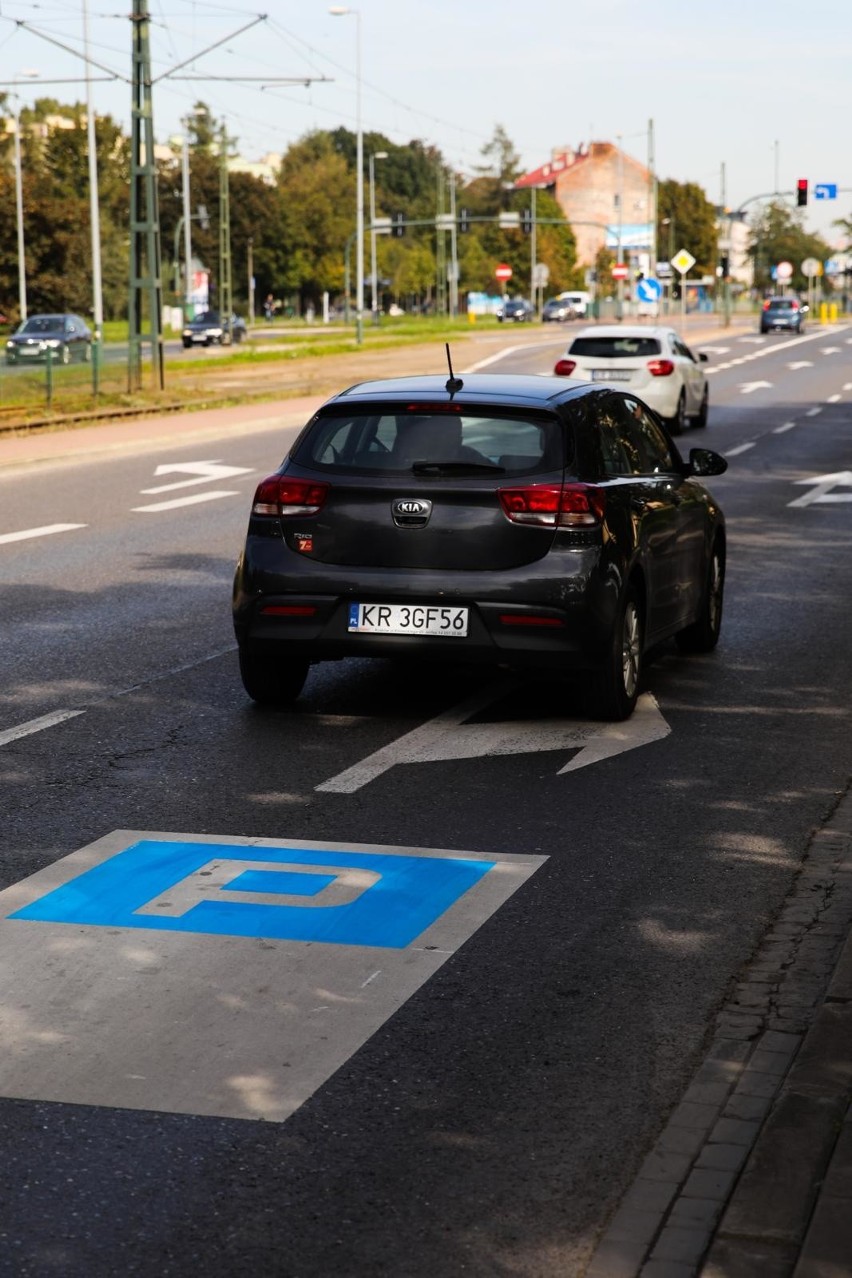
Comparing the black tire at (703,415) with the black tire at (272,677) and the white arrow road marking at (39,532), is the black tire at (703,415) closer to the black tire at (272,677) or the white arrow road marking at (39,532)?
the white arrow road marking at (39,532)

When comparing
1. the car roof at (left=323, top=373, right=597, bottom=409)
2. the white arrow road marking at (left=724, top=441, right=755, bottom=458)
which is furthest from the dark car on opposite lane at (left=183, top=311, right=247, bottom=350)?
the car roof at (left=323, top=373, right=597, bottom=409)

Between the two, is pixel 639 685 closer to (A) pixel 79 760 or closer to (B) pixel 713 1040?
(A) pixel 79 760

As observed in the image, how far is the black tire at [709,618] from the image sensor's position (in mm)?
11203

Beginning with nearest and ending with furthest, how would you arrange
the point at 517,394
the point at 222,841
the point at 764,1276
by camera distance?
the point at 764,1276 < the point at 222,841 < the point at 517,394

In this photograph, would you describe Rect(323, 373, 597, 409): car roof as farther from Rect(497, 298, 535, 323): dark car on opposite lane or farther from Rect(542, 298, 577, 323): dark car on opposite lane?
Rect(497, 298, 535, 323): dark car on opposite lane

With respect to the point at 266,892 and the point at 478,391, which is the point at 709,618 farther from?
the point at 266,892

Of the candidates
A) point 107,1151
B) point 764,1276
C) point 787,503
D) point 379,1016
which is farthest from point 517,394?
point 787,503

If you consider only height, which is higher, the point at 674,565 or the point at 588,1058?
the point at 674,565

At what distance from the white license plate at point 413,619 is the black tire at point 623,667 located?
2.25 feet

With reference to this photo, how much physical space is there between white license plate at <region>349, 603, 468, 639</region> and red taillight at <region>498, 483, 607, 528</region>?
484mm

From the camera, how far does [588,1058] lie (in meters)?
4.94

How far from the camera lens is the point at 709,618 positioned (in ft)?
37.1

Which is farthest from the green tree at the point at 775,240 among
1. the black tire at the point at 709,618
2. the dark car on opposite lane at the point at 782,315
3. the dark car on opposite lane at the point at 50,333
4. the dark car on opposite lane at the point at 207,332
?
the black tire at the point at 709,618

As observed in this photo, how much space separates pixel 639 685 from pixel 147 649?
2844mm
